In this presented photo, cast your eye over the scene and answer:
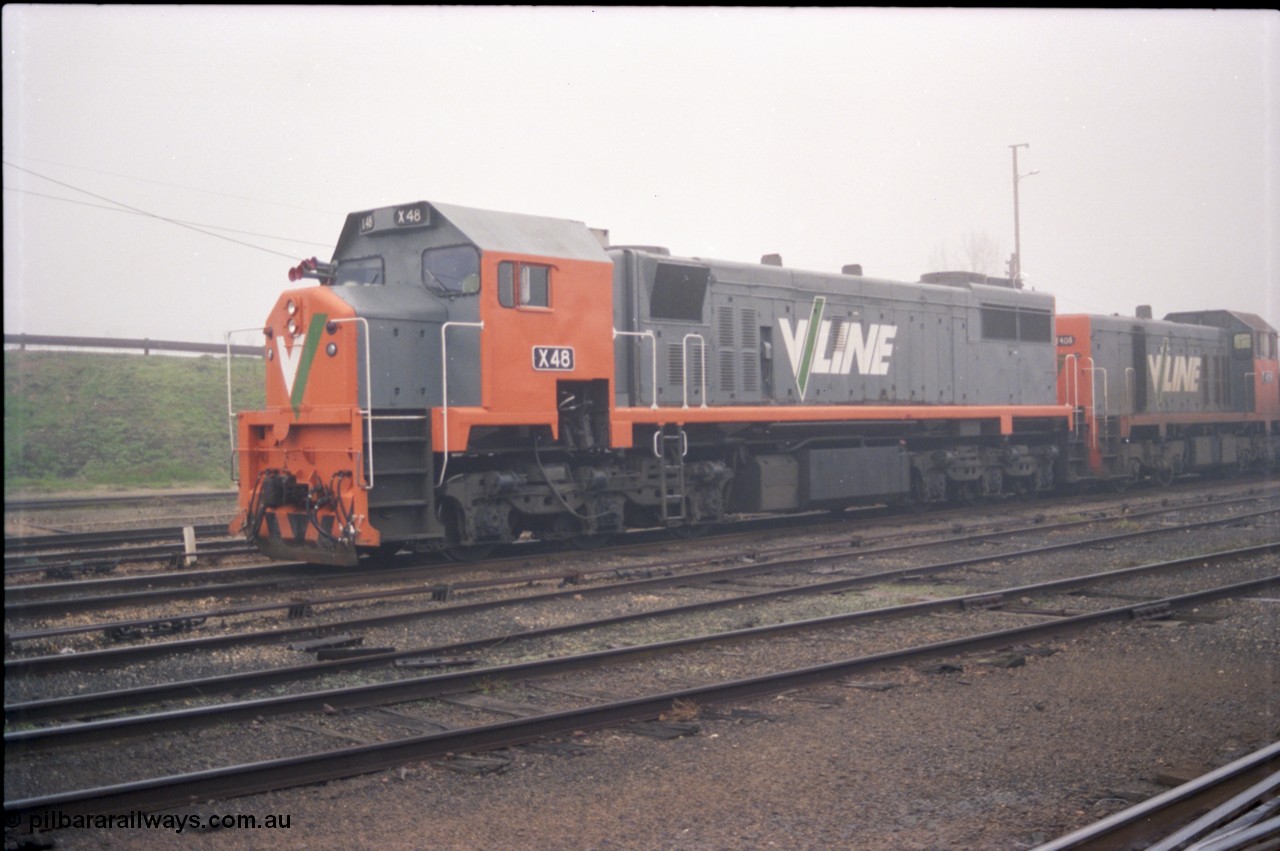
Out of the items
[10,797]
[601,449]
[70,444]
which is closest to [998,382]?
[601,449]

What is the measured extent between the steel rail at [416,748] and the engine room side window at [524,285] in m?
5.94

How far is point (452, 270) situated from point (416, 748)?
23.6 ft

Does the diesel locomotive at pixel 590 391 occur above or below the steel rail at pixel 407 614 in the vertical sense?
above

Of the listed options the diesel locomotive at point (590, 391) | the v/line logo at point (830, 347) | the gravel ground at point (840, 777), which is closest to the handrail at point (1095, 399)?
the diesel locomotive at point (590, 391)

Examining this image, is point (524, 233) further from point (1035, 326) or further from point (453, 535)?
point (1035, 326)

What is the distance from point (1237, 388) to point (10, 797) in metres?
28.0

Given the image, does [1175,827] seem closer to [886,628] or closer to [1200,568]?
[886,628]

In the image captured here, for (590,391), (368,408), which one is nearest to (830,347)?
(590,391)

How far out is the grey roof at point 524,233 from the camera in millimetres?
11633

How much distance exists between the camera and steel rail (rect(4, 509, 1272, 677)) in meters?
7.18

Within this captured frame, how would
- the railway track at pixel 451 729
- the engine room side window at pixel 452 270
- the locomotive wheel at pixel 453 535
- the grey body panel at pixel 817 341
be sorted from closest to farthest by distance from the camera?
the railway track at pixel 451 729 < the engine room side window at pixel 452 270 < the locomotive wheel at pixel 453 535 < the grey body panel at pixel 817 341

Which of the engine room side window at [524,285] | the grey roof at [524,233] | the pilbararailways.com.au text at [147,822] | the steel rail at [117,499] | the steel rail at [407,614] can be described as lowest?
the pilbararailways.com.au text at [147,822]

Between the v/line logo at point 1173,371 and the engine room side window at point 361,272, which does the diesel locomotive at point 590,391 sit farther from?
the v/line logo at point 1173,371

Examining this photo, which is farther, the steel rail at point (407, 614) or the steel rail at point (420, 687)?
the steel rail at point (407, 614)
